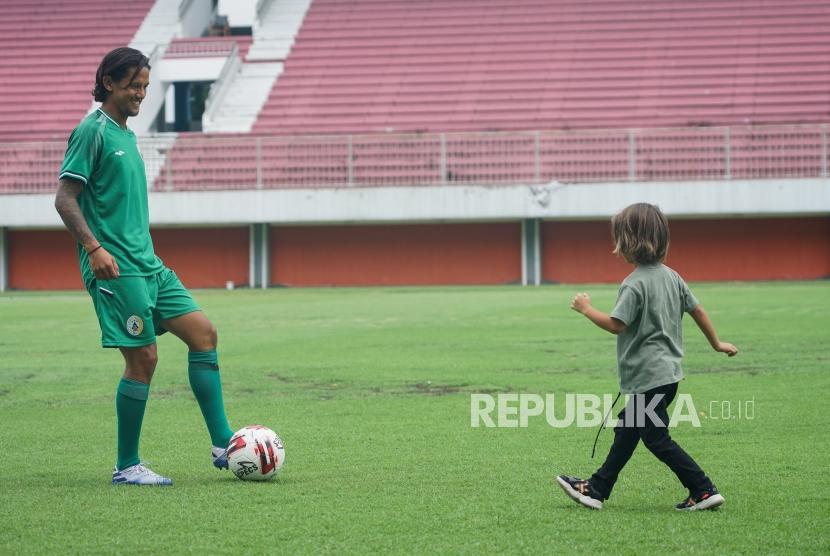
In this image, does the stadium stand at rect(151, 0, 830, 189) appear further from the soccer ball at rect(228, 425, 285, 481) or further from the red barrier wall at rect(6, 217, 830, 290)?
the soccer ball at rect(228, 425, 285, 481)

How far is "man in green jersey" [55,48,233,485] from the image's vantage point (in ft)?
19.2

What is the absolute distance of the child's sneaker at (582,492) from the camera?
5.09m

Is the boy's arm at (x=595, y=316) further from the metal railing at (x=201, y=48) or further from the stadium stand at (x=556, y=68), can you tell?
the metal railing at (x=201, y=48)

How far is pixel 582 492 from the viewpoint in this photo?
511 cm

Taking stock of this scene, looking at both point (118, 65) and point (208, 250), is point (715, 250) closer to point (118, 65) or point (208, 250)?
point (208, 250)

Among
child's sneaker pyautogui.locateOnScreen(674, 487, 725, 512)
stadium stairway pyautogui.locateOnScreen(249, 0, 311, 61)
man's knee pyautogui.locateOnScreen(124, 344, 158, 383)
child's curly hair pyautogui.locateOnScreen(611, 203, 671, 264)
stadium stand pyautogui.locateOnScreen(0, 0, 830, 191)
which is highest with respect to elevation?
stadium stairway pyautogui.locateOnScreen(249, 0, 311, 61)

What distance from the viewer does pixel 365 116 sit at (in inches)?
1457

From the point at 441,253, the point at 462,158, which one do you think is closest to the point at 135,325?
the point at 462,158

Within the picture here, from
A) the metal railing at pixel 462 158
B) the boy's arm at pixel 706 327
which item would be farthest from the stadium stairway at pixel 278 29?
the boy's arm at pixel 706 327

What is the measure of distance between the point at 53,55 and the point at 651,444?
40.0 meters

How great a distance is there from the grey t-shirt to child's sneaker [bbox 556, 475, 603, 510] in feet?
1.43

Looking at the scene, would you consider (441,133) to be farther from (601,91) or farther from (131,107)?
(131,107)

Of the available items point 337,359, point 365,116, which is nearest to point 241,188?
point 365,116

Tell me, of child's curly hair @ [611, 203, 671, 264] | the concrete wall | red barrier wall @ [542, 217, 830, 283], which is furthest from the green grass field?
red barrier wall @ [542, 217, 830, 283]
